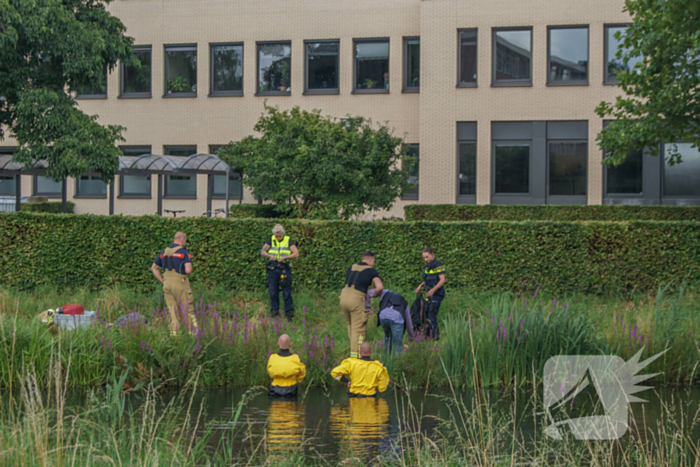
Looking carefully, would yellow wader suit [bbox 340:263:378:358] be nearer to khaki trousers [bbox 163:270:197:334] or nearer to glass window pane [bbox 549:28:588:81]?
khaki trousers [bbox 163:270:197:334]

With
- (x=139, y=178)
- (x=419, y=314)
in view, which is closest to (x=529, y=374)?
(x=419, y=314)

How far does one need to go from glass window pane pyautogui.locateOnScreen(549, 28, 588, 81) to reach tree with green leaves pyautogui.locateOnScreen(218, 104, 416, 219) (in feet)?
37.4

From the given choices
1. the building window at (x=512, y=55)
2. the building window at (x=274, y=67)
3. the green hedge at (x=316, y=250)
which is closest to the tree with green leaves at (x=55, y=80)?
the green hedge at (x=316, y=250)

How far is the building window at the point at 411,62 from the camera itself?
29.9 metres

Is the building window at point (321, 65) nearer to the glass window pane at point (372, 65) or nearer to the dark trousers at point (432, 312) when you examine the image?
the glass window pane at point (372, 65)

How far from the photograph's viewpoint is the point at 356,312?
1036 cm

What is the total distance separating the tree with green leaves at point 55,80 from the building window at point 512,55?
15.7 metres

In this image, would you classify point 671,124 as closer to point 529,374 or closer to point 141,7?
point 529,374

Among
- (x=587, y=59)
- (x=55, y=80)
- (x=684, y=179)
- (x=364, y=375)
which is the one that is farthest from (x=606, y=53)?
(x=364, y=375)

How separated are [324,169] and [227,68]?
14.7 meters

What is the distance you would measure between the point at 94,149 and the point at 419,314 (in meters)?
9.39

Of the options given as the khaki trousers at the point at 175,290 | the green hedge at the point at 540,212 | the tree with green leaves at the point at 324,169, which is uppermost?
the tree with green leaves at the point at 324,169

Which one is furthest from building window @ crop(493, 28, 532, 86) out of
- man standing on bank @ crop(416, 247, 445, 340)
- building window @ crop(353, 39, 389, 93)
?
man standing on bank @ crop(416, 247, 445, 340)
